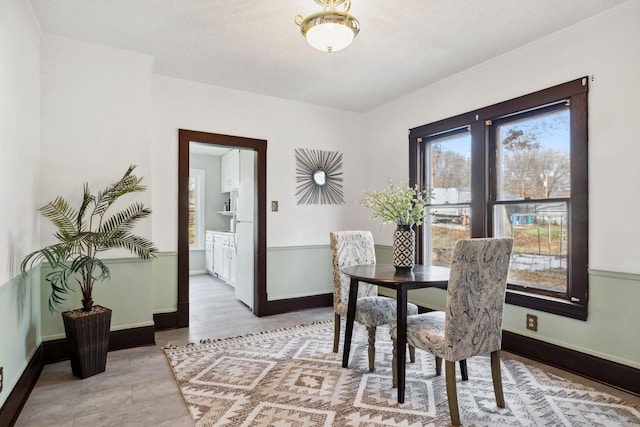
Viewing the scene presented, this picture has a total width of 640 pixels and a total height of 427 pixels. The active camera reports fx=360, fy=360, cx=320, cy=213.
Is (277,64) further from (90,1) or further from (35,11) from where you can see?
(35,11)

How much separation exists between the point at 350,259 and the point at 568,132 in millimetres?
1972

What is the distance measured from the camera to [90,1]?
2.41 meters

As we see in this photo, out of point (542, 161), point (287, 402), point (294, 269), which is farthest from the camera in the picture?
point (294, 269)

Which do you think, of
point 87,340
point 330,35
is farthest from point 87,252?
point 330,35

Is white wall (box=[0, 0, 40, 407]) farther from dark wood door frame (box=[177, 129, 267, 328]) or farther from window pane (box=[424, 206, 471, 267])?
window pane (box=[424, 206, 471, 267])

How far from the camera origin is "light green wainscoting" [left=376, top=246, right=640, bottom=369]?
7.81 ft

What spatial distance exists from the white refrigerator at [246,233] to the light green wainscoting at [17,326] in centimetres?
208

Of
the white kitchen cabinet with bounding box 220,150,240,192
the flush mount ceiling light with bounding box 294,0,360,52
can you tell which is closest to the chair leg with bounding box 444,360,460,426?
the flush mount ceiling light with bounding box 294,0,360,52

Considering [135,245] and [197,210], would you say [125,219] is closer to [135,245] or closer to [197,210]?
[135,245]

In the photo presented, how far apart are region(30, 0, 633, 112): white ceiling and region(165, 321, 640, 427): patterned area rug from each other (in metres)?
2.53

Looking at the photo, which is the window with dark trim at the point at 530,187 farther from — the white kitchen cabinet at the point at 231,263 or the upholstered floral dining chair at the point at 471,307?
the white kitchen cabinet at the point at 231,263

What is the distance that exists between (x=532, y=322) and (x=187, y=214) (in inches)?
131

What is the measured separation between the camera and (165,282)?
3.66 meters

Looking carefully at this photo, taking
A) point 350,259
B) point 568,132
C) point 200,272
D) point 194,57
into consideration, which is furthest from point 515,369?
point 200,272
